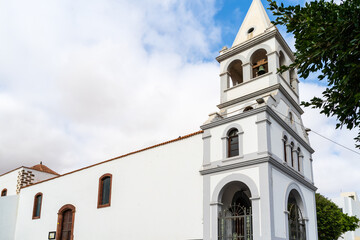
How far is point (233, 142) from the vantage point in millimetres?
15484

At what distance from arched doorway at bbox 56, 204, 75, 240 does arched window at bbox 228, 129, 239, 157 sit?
38.7ft

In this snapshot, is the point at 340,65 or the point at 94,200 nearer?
the point at 340,65

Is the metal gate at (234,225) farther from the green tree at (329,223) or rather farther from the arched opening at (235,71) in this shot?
the green tree at (329,223)

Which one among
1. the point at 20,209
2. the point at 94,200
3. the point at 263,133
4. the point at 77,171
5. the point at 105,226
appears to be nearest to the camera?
the point at 263,133

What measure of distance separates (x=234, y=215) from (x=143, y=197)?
16.7 feet

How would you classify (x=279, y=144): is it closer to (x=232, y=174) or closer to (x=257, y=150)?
(x=257, y=150)

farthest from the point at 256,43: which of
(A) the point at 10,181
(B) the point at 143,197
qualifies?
(A) the point at 10,181

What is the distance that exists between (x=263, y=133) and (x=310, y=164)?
5577 millimetres

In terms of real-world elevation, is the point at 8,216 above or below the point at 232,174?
below

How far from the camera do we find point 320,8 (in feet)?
28.1

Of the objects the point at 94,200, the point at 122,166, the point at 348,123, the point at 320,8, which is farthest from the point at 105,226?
the point at 320,8

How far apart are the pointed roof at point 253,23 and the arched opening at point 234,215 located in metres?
7.28

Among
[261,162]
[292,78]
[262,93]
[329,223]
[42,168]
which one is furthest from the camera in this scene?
[42,168]

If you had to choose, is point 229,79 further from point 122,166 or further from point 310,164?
point 122,166
